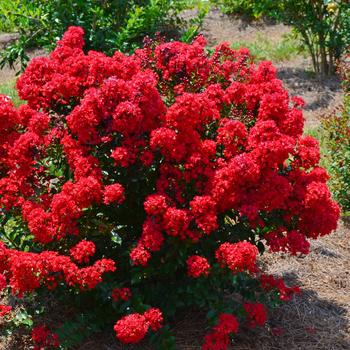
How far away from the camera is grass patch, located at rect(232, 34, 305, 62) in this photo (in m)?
8.59

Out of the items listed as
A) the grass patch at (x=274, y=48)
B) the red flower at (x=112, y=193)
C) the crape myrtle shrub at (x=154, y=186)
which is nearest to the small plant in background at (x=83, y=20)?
the grass patch at (x=274, y=48)

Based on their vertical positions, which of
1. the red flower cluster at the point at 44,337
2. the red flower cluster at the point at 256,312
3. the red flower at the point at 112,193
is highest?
the red flower at the point at 112,193

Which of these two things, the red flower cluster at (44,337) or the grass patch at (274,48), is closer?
the red flower cluster at (44,337)

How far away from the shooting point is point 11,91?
7609mm

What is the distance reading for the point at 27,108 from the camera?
341cm

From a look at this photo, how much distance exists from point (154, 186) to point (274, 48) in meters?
6.07

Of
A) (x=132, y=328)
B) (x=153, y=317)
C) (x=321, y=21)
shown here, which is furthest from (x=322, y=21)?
(x=132, y=328)

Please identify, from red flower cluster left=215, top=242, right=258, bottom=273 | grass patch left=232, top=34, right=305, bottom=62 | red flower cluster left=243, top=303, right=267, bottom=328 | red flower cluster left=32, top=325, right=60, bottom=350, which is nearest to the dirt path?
grass patch left=232, top=34, right=305, bottom=62

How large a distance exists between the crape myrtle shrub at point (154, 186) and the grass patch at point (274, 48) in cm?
516

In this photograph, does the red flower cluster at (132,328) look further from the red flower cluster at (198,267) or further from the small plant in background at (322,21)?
the small plant in background at (322,21)

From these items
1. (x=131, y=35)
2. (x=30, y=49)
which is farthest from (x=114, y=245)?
(x=30, y=49)

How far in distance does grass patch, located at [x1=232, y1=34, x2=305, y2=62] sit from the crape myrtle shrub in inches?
203

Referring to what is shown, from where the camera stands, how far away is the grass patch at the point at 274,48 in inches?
338

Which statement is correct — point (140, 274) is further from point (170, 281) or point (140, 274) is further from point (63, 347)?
point (63, 347)
